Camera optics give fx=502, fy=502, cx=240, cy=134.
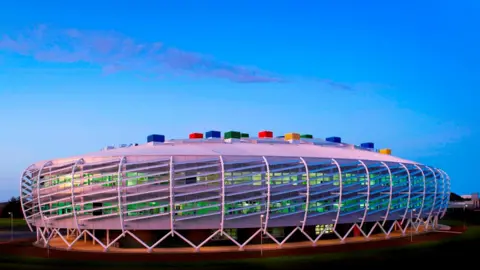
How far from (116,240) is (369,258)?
31.3 metres

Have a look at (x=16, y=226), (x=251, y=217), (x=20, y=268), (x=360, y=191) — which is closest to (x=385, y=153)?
(x=360, y=191)

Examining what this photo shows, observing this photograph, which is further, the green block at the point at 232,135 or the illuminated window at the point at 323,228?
the green block at the point at 232,135

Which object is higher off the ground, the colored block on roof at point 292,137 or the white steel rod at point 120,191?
the colored block on roof at point 292,137

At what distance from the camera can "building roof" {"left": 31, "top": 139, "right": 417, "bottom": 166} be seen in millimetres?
63562

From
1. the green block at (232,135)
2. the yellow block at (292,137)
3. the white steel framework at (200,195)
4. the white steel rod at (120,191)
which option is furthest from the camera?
the yellow block at (292,137)

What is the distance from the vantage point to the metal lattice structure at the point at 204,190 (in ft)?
193

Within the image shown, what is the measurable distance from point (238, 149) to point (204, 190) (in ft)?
35.4

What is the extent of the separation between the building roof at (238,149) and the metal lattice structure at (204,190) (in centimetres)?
25

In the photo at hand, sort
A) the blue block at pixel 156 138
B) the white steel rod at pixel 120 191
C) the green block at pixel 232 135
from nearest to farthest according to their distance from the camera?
the white steel rod at pixel 120 191 < the blue block at pixel 156 138 < the green block at pixel 232 135

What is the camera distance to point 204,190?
193 feet

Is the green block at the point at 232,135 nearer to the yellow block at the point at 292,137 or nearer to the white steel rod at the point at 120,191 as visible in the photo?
the yellow block at the point at 292,137

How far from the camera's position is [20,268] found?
1563 inches

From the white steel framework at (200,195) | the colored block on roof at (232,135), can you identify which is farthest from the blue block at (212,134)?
the white steel framework at (200,195)

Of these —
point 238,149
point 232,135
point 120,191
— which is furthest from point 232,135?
point 120,191
